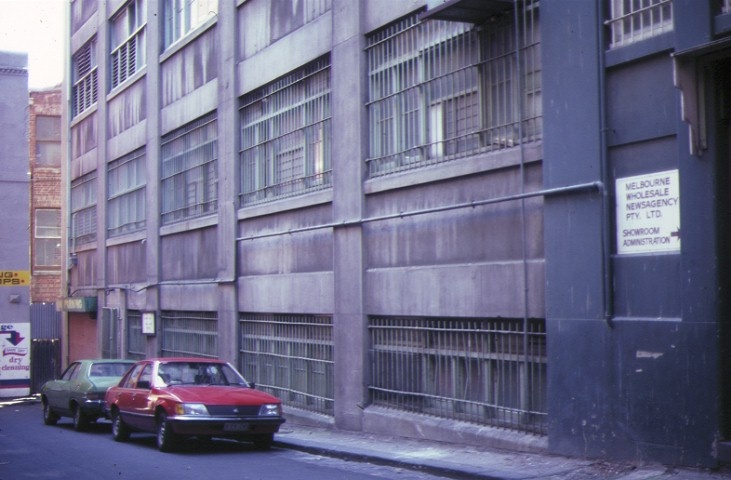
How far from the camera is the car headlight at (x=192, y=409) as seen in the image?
15.5m

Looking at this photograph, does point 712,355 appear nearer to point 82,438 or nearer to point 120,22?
point 82,438

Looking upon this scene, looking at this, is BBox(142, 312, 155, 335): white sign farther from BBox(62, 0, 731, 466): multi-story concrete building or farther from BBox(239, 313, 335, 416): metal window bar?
BBox(239, 313, 335, 416): metal window bar

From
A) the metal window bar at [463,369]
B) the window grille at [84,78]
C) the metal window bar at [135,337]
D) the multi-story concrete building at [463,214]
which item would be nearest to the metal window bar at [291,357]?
Answer: the multi-story concrete building at [463,214]

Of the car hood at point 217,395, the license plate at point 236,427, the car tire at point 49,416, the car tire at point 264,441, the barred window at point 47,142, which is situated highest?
the barred window at point 47,142

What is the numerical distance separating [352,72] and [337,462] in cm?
706

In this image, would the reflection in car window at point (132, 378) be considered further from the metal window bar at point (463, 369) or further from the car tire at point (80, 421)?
the metal window bar at point (463, 369)

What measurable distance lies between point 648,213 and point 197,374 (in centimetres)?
807

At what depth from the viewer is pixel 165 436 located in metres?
16.0

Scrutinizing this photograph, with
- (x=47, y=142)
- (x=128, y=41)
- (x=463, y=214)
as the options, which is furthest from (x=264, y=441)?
(x=47, y=142)

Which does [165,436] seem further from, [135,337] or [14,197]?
[14,197]

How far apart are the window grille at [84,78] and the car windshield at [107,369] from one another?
52.3ft

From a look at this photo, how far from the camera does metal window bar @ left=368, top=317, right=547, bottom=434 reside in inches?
558

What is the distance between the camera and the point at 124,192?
32312 millimetres

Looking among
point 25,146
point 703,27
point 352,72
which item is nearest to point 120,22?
point 25,146
